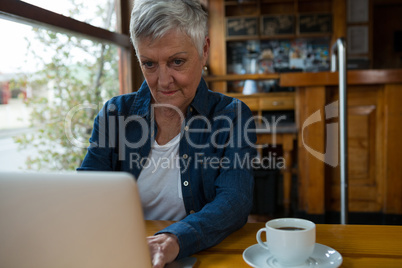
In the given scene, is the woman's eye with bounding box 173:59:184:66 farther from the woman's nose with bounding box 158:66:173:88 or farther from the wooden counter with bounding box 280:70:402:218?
the wooden counter with bounding box 280:70:402:218

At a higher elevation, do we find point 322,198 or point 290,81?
point 290,81

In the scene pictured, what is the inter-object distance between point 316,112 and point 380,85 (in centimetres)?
43

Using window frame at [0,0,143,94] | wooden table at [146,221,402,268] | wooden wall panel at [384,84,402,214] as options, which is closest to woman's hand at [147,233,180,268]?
wooden table at [146,221,402,268]

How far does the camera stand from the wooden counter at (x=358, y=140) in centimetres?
238

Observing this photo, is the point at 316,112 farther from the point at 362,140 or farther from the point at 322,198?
the point at 322,198

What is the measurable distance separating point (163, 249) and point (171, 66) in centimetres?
54

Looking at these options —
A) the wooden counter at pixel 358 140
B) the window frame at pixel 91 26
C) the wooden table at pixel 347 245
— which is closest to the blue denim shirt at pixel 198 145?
the wooden table at pixel 347 245

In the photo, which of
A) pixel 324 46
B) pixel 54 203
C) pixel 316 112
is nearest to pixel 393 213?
pixel 316 112

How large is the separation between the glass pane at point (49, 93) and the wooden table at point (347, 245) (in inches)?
46.1

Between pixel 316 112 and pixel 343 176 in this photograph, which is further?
pixel 316 112

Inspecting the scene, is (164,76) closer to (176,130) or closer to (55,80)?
(176,130)

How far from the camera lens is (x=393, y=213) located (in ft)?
8.10

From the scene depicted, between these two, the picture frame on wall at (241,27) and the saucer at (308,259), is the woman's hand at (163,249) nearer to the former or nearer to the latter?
the saucer at (308,259)

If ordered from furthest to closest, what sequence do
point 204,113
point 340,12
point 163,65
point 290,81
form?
point 340,12, point 290,81, point 204,113, point 163,65
